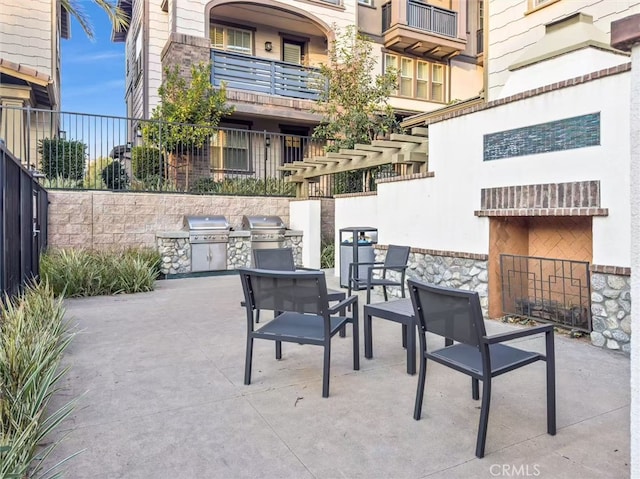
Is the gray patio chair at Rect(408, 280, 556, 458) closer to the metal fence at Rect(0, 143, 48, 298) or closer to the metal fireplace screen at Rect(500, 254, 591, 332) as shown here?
the metal fireplace screen at Rect(500, 254, 591, 332)

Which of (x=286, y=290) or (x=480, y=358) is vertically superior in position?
(x=286, y=290)

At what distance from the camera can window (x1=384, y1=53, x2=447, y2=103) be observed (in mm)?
18673

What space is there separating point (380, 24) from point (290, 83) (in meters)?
5.24

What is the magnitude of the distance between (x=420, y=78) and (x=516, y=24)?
1087 cm

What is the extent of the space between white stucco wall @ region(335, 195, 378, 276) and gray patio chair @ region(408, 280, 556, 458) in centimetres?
653

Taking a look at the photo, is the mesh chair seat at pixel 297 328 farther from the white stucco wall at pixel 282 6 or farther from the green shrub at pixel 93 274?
the white stucco wall at pixel 282 6

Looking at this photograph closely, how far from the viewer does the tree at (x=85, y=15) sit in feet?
38.1

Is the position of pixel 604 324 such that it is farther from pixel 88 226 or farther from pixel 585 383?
pixel 88 226

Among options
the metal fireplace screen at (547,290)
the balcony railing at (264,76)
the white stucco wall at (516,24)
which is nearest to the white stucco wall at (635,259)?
the metal fireplace screen at (547,290)

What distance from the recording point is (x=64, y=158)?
1133 centimetres

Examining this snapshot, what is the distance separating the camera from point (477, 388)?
3451 millimetres

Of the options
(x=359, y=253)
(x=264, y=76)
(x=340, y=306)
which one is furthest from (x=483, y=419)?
(x=264, y=76)

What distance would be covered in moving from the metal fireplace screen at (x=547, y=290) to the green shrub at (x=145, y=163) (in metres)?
9.58

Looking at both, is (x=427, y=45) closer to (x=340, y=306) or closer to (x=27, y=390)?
(x=340, y=306)
